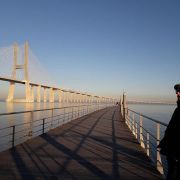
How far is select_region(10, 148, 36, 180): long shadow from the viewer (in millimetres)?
4319

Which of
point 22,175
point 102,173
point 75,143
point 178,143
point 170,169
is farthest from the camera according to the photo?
point 75,143

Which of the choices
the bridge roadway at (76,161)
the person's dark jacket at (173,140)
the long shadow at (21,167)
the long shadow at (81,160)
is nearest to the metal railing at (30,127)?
the long shadow at (21,167)

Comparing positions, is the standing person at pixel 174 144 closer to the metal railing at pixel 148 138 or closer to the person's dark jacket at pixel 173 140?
the person's dark jacket at pixel 173 140

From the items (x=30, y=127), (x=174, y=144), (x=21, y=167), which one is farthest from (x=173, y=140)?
(x=30, y=127)

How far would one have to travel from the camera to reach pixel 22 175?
4.37 metres

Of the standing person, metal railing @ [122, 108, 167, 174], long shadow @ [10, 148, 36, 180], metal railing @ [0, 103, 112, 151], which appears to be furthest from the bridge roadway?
the standing person

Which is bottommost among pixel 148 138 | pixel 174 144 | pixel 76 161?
pixel 76 161

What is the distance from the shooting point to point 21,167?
191 inches

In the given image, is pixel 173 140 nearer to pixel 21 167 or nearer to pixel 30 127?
pixel 21 167

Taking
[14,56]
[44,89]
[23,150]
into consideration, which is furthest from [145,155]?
[14,56]

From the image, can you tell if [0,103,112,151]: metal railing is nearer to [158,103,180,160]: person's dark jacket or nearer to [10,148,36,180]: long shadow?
[10,148,36,180]: long shadow

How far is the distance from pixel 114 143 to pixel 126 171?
3.01m

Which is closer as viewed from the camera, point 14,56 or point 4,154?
point 4,154

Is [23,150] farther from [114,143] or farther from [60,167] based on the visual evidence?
[114,143]
